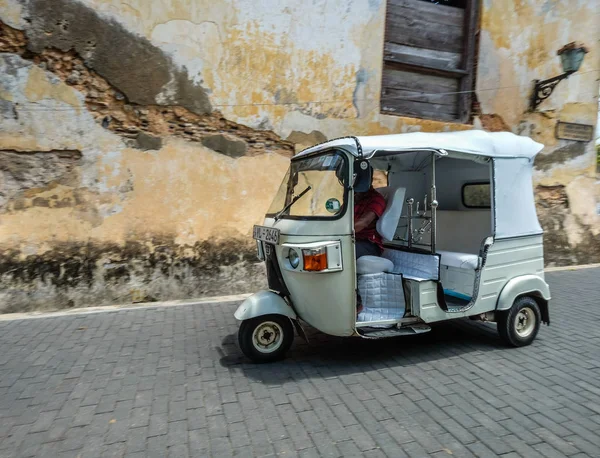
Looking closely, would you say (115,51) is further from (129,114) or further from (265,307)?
(265,307)

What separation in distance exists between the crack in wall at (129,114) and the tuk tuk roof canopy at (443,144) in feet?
8.58

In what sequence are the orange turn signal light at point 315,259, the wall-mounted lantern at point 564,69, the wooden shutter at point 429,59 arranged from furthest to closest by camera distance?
the wall-mounted lantern at point 564,69, the wooden shutter at point 429,59, the orange turn signal light at point 315,259

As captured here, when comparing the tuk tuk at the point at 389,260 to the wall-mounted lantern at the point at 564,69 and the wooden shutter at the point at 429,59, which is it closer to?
the wooden shutter at the point at 429,59

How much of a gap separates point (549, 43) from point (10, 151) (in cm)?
1007

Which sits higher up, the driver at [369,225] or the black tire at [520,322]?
the driver at [369,225]

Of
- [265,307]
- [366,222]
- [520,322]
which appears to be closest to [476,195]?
[520,322]

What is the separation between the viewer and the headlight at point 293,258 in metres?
3.83

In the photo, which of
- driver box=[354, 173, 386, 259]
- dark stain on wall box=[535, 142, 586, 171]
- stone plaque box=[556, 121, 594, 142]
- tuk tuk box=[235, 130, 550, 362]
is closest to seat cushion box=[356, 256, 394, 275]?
tuk tuk box=[235, 130, 550, 362]

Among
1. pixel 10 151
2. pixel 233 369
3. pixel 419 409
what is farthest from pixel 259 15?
pixel 419 409

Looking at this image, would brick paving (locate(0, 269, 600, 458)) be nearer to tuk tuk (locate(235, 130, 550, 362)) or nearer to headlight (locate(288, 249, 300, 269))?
tuk tuk (locate(235, 130, 550, 362))

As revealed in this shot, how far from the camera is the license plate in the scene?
405 centimetres

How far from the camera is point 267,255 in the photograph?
432 cm

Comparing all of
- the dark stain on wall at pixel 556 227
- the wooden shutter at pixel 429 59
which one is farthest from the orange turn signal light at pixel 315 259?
the dark stain on wall at pixel 556 227

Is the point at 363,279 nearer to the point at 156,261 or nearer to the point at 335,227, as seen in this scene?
the point at 335,227
